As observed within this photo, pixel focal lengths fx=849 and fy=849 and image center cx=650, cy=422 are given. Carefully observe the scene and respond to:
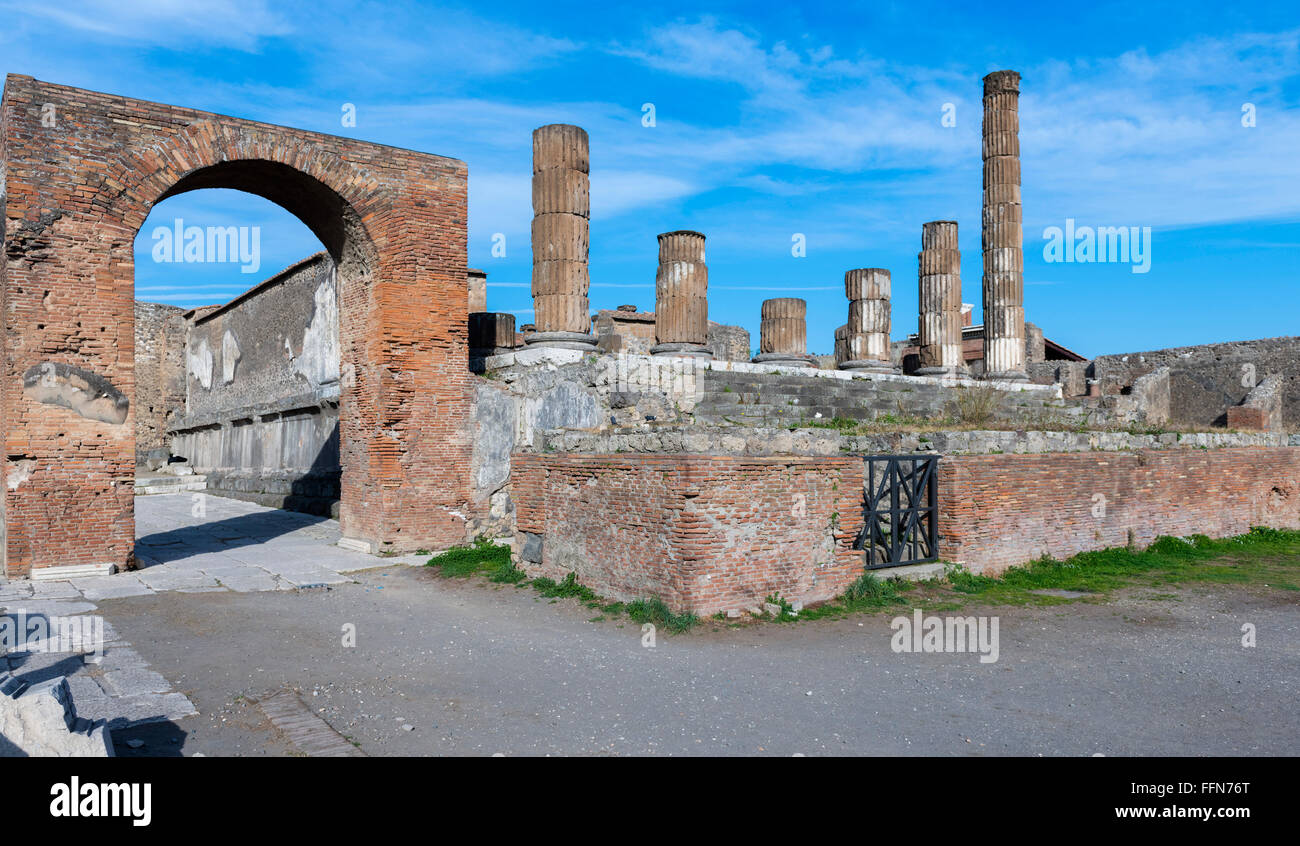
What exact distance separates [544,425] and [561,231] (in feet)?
10.8

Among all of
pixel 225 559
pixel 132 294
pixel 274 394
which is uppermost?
pixel 132 294

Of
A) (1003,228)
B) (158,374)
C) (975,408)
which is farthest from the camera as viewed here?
(158,374)

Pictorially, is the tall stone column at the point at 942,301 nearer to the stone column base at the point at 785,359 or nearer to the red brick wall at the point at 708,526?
the stone column base at the point at 785,359

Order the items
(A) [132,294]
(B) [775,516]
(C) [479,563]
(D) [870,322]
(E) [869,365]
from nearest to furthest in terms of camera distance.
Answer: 1. (B) [775,516]
2. (A) [132,294]
3. (C) [479,563]
4. (E) [869,365]
5. (D) [870,322]

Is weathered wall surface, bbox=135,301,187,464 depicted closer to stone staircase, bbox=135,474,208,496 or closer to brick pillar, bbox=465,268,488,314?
stone staircase, bbox=135,474,208,496

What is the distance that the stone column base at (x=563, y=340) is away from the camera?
13109 mm

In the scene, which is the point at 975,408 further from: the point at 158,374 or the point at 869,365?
the point at 158,374

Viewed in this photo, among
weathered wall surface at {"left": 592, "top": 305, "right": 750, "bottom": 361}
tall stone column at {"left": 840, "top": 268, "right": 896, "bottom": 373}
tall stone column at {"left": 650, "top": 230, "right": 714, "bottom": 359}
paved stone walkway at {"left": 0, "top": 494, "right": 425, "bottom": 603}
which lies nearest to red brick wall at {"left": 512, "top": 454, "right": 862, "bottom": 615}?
paved stone walkway at {"left": 0, "top": 494, "right": 425, "bottom": 603}

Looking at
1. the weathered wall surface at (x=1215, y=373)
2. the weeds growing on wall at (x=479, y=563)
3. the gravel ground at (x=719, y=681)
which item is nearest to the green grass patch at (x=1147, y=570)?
the gravel ground at (x=719, y=681)

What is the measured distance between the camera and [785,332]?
54.0ft

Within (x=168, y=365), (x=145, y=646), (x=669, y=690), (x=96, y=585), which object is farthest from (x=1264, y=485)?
(x=168, y=365)

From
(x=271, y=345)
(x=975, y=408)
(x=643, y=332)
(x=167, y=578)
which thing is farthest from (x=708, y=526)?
(x=643, y=332)
